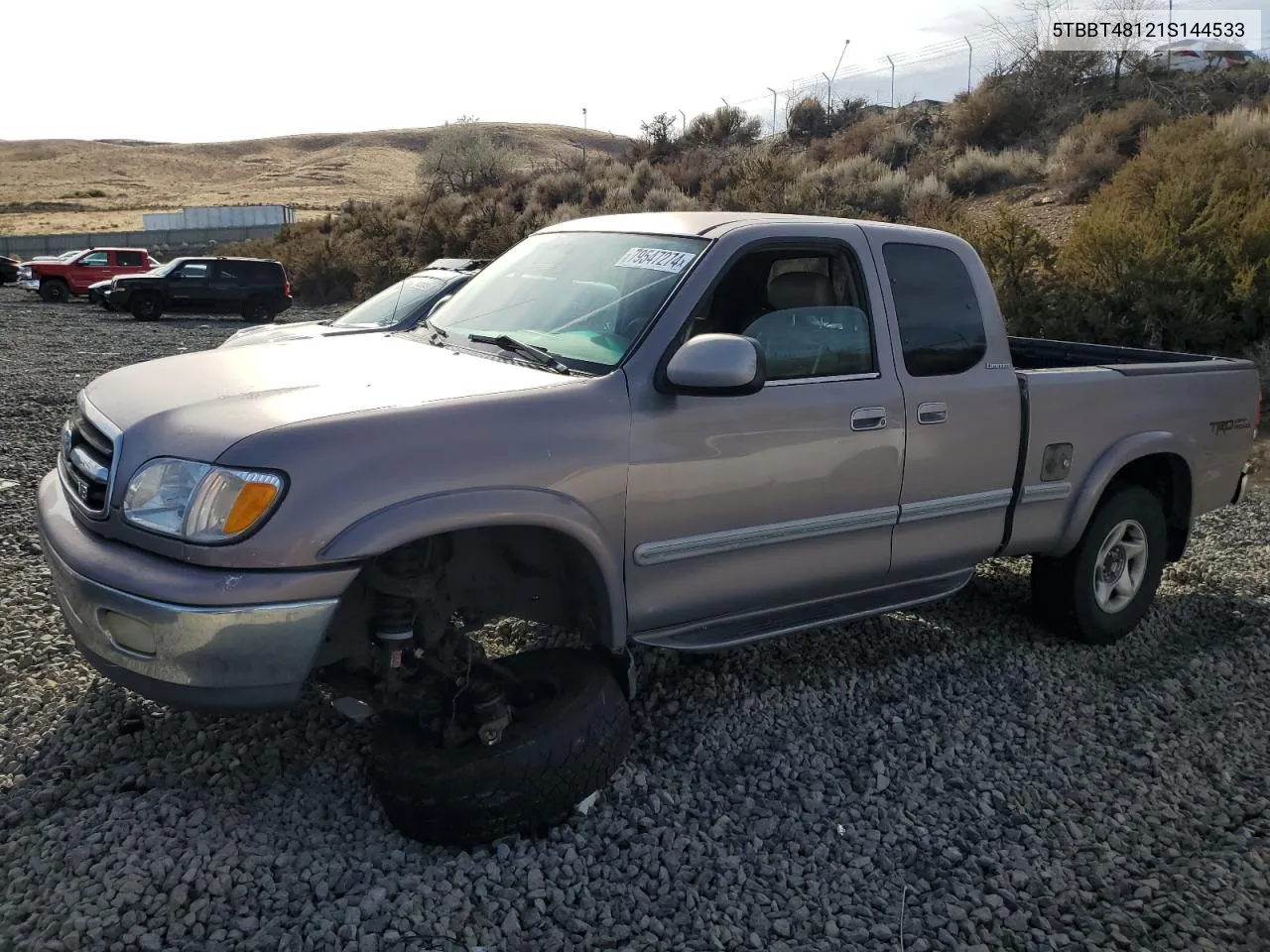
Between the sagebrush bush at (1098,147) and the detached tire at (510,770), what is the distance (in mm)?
17859

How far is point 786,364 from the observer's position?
4.02 m

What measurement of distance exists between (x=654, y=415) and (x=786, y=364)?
72 cm

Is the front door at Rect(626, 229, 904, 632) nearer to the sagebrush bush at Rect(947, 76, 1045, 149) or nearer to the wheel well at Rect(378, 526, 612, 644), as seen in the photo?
the wheel well at Rect(378, 526, 612, 644)

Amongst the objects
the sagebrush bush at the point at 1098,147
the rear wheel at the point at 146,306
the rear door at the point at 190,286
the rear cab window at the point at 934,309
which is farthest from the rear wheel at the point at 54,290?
the rear cab window at the point at 934,309

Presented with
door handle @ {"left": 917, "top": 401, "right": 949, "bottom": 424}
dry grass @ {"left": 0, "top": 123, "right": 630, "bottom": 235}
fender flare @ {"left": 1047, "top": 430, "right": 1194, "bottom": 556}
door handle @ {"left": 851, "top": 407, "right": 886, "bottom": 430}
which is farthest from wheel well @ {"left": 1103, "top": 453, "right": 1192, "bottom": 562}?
dry grass @ {"left": 0, "top": 123, "right": 630, "bottom": 235}

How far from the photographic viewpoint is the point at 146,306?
80.8ft

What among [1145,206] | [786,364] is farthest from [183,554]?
[1145,206]

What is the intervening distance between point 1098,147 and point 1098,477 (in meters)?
17.6

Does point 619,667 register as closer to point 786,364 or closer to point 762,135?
point 786,364

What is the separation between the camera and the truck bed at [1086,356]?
5766mm

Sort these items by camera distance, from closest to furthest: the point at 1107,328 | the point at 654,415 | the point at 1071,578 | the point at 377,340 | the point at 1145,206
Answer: the point at 654,415, the point at 377,340, the point at 1071,578, the point at 1107,328, the point at 1145,206

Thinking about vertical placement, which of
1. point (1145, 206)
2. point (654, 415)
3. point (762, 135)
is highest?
point (762, 135)

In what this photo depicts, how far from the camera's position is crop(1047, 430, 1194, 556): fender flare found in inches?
194

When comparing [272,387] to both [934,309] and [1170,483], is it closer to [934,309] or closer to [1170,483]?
[934,309]
